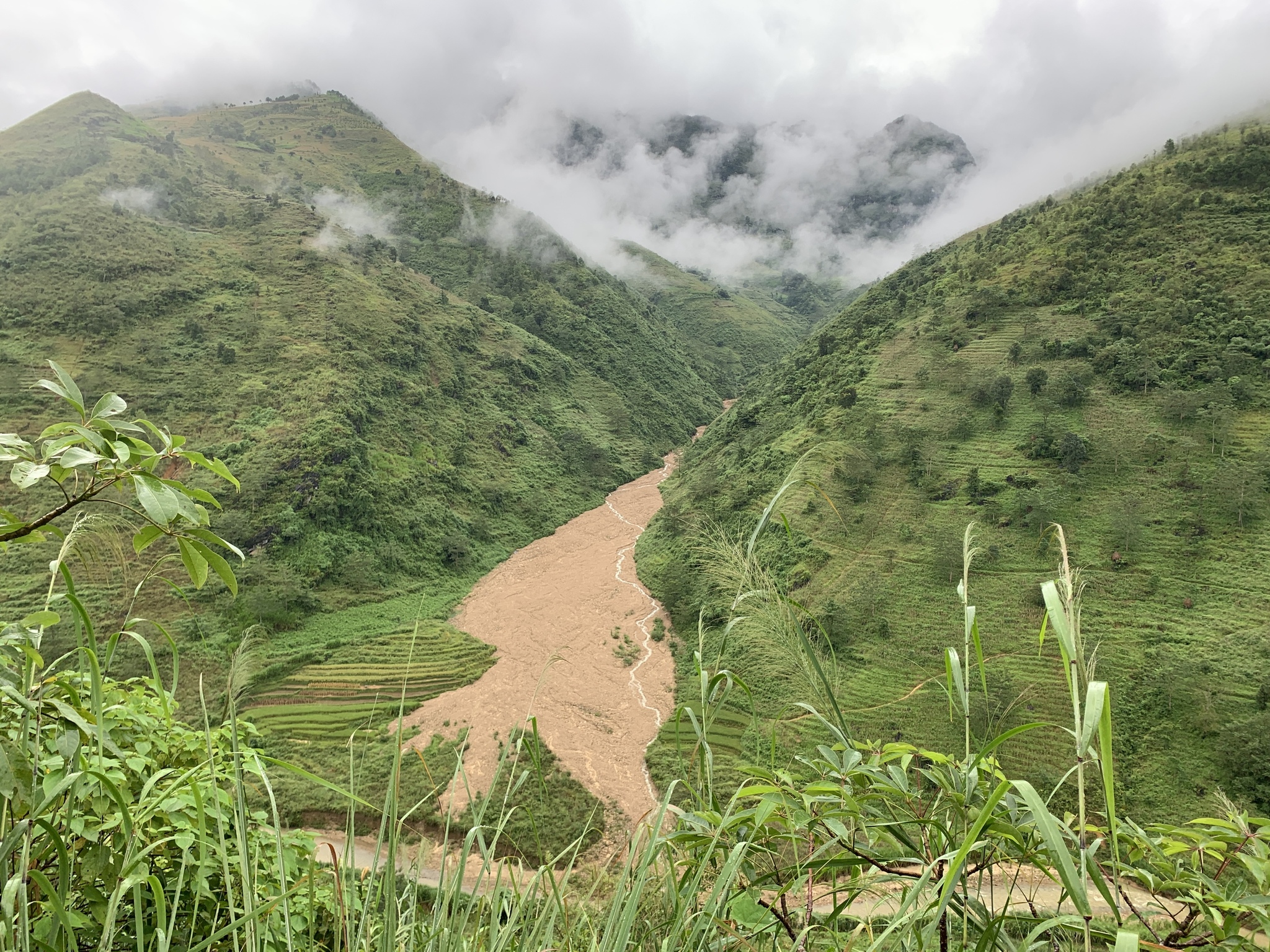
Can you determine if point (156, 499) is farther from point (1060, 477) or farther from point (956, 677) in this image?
point (1060, 477)

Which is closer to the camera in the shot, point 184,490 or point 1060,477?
point 184,490

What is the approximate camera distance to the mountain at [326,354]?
31219 millimetres

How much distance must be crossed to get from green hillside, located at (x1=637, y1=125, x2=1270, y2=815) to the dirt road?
58.2 inches

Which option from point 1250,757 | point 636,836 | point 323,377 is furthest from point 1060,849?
point 323,377

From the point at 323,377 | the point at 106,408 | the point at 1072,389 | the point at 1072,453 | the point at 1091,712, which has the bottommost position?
the point at 1091,712

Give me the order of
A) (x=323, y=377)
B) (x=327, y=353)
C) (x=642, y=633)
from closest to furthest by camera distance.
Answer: (x=642, y=633), (x=323, y=377), (x=327, y=353)

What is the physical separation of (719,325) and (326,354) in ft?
207

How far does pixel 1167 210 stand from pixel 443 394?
151 feet

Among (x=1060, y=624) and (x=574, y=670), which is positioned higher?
(x=1060, y=624)

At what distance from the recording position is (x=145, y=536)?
5.07ft

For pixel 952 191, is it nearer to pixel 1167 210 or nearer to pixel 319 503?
pixel 1167 210

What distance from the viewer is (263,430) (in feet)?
109

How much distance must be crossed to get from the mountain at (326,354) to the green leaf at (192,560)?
918 inches

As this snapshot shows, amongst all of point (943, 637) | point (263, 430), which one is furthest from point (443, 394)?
point (943, 637)
